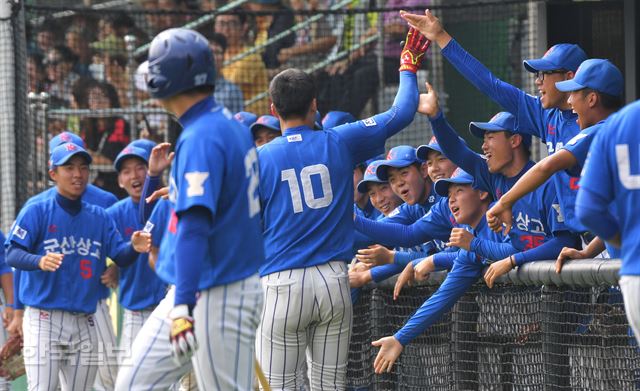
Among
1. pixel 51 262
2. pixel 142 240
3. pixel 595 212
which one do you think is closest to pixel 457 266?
pixel 142 240

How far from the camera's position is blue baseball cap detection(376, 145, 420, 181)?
779 centimetres

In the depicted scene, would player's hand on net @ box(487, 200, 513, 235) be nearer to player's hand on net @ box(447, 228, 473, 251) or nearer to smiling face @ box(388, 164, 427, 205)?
player's hand on net @ box(447, 228, 473, 251)

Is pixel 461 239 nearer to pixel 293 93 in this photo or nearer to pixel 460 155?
pixel 460 155

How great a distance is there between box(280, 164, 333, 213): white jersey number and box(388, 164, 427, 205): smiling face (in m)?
1.59

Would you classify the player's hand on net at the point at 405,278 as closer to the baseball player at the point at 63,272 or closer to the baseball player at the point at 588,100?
the baseball player at the point at 588,100

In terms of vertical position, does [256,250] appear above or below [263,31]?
below

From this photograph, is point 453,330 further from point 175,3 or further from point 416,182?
point 175,3

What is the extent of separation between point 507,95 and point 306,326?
1.75m

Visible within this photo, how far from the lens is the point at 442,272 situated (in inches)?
279

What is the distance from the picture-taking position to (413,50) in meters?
6.80

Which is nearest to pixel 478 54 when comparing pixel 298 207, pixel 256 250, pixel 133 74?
pixel 133 74

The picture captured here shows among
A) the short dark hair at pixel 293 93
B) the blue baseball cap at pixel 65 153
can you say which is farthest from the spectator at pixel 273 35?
the short dark hair at pixel 293 93

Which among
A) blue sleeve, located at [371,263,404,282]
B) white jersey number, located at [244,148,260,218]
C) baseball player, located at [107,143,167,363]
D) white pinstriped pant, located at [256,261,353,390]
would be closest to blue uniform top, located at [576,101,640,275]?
white jersey number, located at [244,148,260,218]

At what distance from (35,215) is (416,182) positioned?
263 cm
